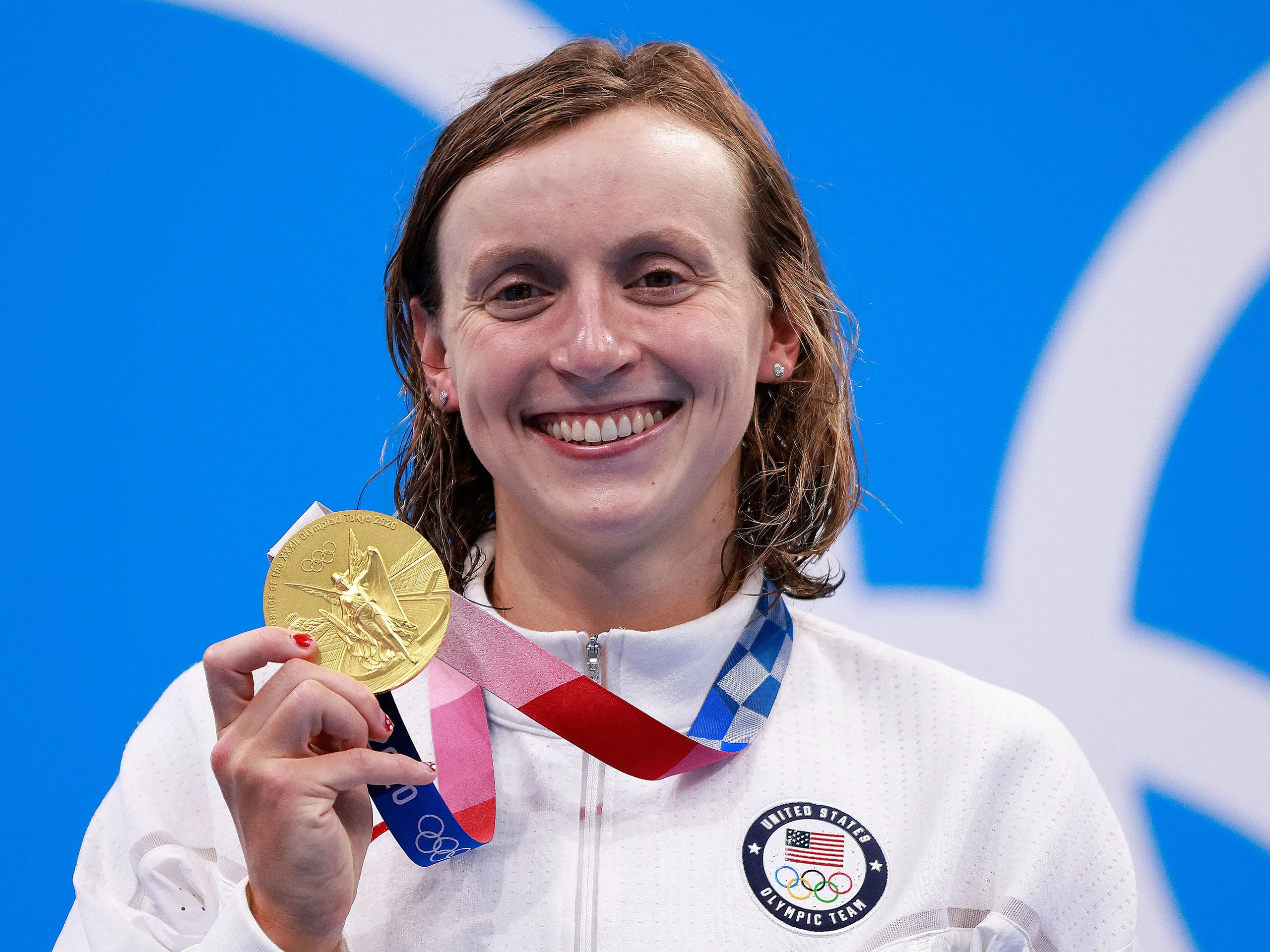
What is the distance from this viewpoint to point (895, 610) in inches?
89.6

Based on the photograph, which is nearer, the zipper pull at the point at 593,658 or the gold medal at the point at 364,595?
the gold medal at the point at 364,595

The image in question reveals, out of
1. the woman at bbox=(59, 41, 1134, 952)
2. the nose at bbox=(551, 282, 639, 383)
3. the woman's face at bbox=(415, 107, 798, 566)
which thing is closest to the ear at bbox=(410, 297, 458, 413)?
the woman at bbox=(59, 41, 1134, 952)

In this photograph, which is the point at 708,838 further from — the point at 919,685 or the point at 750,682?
the point at 919,685

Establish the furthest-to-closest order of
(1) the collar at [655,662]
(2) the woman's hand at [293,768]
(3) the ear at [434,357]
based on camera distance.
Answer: (3) the ear at [434,357]
(1) the collar at [655,662]
(2) the woman's hand at [293,768]

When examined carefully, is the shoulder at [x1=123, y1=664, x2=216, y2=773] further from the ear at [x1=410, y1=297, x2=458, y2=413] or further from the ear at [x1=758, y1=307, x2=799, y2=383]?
the ear at [x1=758, y1=307, x2=799, y2=383]

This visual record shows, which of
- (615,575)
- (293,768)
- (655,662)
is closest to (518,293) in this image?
(615,575)

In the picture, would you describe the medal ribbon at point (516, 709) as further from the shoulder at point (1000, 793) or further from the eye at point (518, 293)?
the eye at point (518, 293)

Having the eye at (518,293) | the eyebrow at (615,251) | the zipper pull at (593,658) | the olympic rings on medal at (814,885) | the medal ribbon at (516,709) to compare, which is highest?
the eyebrow at (615,251)

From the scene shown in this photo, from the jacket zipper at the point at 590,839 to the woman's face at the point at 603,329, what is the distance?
159mm

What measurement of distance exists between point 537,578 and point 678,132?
0.60 metres

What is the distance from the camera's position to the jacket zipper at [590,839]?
4.39 feet

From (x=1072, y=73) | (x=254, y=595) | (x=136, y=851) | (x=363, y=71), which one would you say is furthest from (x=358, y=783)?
(x=1072, y=73)

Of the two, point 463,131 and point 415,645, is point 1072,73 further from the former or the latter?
point 415,645

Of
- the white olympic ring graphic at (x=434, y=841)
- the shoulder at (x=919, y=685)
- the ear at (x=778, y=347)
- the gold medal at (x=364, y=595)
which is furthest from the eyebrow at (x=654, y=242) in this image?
the white olympic ring graphic at (x=434, y=841)
